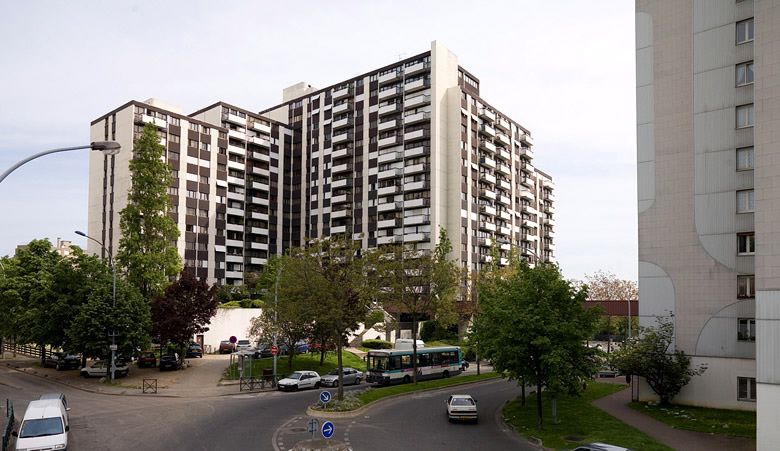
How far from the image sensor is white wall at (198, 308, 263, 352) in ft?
227

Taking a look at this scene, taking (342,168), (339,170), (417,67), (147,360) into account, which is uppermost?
(417,67)

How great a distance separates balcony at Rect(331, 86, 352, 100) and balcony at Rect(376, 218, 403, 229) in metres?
24.1

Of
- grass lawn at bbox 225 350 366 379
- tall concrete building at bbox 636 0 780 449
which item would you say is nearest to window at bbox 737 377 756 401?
tall concrete building at bbox 636 0 780 449

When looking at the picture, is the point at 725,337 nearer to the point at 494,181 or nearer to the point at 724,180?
the point at 724,180

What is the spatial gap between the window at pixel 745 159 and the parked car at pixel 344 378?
101 feet

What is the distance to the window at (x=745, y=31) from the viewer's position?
35.3 meters

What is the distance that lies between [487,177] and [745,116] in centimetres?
6489

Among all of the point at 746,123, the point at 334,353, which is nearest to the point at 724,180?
the point at 746,123

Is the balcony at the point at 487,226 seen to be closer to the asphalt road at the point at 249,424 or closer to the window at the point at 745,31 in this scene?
the asphalt road at the point at 249,424

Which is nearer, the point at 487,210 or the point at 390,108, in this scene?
the point at 390,108

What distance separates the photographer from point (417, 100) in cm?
9288

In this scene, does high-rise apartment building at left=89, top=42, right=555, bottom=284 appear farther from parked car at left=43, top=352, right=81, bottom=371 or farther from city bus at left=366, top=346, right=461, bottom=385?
city bus at left=366, top=346, right=461, bottom=385

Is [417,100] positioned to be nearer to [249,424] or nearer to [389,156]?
[389,156]

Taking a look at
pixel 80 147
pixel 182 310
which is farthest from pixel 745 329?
pixel 182 310
